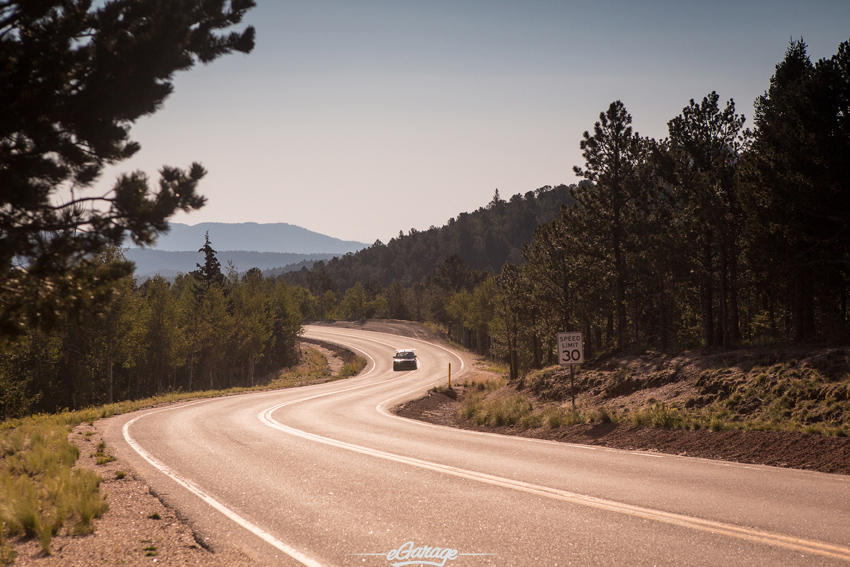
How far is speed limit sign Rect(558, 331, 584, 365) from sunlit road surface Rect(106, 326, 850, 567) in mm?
3240

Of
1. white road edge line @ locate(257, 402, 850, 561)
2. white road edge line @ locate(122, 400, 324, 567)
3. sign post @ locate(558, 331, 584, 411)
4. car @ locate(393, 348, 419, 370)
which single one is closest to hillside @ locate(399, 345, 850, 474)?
sign post @ locate(558, 331, 584, 411)

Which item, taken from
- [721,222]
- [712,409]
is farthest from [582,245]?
[712,409]

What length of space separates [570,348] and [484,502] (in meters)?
8.89

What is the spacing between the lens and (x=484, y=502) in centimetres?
703

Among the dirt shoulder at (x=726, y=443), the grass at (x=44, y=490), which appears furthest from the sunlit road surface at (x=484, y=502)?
the grass at (x=44, y=490)

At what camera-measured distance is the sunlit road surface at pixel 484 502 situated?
5.25m

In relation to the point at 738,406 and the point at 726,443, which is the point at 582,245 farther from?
the point at 726,443

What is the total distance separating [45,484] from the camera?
786cm

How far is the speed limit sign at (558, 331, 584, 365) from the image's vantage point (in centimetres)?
1502

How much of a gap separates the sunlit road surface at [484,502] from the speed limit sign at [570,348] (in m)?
3.24

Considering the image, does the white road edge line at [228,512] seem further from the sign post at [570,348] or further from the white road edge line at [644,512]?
the sign post at [570,348]

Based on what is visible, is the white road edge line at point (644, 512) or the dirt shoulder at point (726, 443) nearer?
the white road edge line at point (644, 512)

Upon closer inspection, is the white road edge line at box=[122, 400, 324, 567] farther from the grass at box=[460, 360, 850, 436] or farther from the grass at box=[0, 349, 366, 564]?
the grass at box=[460, 360, 850, 436]

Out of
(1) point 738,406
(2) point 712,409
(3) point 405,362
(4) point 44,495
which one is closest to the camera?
(4) point 44,495
